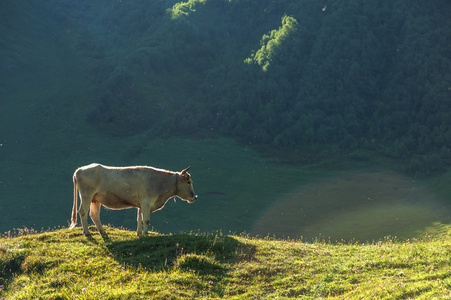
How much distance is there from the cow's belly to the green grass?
1.76 metres

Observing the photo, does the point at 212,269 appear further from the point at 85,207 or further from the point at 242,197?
the point at 242,197

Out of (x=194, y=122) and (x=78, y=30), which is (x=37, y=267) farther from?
(x=78, y=30)

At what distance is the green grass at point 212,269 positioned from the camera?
39.3 ft

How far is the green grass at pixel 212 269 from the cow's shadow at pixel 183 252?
0.03 meters

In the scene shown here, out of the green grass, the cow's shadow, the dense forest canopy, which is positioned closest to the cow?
the green grass

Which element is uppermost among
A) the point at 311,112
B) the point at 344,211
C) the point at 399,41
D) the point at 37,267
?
the point at 399,41

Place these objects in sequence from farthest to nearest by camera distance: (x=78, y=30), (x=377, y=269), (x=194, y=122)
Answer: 1. (x=78, y=30)
2. (x=194, y=122)
3. (x=377, y=269)

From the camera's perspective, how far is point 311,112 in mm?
135125

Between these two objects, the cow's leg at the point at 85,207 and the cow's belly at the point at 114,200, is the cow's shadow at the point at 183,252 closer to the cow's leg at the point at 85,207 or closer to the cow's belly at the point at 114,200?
the cow's leg at the point at 85,207

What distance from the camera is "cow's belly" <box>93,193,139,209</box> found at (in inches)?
724

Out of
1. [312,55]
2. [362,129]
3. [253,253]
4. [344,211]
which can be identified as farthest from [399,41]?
[253,253]

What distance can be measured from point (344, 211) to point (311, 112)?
196 ft

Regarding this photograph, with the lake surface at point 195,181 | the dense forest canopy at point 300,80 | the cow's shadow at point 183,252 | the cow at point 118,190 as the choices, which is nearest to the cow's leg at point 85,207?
the cow at point 118,190

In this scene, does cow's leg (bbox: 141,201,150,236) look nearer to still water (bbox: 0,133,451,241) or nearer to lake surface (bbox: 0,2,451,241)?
still water (bbox: 0,133,451,241)
